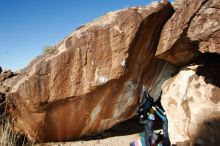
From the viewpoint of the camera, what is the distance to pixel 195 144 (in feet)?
16.0

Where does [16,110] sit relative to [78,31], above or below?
below

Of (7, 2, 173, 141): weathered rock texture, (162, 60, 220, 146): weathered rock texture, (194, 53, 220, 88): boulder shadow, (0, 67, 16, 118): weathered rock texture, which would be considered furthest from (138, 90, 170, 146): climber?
(0, 67, 16, 118): weathered rock texture

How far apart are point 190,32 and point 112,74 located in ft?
5.40

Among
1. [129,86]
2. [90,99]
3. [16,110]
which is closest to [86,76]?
[90,99]

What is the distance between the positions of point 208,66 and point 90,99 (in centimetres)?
223

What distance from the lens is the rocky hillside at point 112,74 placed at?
5531 millimetres

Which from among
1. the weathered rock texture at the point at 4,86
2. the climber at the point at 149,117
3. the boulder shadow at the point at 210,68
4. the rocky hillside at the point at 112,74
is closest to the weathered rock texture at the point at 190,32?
→ the rocky hillside at the point at 112,74

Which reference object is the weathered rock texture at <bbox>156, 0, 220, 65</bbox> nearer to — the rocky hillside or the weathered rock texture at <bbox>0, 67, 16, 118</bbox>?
the rocky hillside

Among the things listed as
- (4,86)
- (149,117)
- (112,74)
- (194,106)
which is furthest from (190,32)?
(4,86)

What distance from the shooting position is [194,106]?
5176 millimetres

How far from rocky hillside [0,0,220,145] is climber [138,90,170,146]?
0.19m

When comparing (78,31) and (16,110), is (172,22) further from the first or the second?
(16,110)

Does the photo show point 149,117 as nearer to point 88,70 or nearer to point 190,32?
point 88,70

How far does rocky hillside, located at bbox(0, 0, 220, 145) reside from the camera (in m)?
5.53
